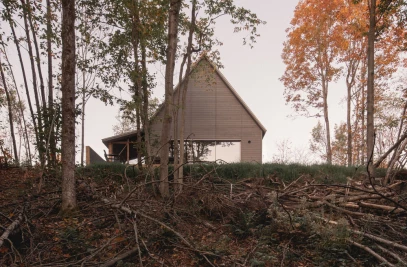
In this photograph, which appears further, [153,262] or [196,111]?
[196,111]

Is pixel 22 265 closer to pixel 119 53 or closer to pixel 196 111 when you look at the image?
pixel 119 53

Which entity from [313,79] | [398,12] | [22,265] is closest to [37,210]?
[22,265]

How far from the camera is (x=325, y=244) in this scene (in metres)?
4.72

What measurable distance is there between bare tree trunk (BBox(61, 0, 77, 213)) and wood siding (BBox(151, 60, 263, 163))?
11662mm

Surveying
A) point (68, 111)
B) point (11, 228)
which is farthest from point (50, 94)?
point (11, 228)

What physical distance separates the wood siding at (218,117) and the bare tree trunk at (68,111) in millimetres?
11662

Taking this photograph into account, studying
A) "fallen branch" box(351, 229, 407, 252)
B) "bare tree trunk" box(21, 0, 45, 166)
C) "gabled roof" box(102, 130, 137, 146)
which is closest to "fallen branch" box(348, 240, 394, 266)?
"fallen branch" box(351, 229, 407, 252)

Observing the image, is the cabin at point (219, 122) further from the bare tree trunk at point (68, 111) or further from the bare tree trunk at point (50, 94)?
the bare tree trunk at point (68, 111)

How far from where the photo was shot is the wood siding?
17.4m

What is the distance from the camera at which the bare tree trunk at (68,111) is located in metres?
5.59

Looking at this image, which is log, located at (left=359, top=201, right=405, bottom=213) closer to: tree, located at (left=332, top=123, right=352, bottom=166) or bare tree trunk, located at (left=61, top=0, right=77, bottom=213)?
bare tree trunk, located at (left=61, top=0, right=77, bottom=213)

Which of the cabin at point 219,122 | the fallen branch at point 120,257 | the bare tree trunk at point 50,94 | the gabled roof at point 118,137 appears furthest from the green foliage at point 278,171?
the fallen branch at point 120,257

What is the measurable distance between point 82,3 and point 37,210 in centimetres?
565

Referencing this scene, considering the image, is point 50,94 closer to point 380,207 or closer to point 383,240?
point 380,207
